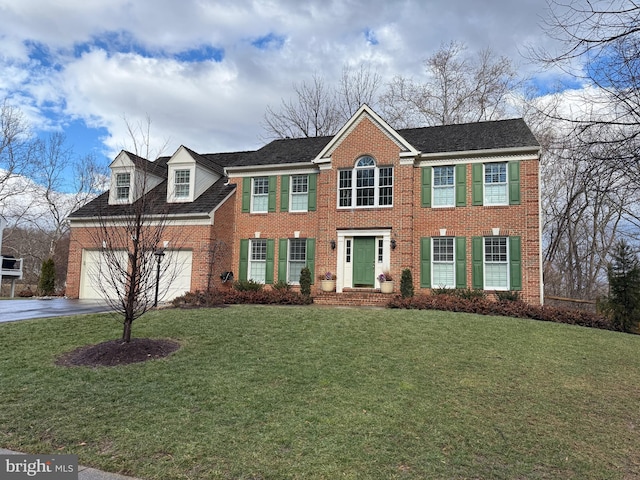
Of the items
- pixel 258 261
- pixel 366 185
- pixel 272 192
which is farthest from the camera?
pixel 272 192

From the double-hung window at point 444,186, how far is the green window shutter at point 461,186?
22 cm

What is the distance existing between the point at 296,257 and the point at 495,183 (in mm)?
8478

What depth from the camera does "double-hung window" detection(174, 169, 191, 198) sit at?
62.5 ft

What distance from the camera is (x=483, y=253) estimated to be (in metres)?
15.5

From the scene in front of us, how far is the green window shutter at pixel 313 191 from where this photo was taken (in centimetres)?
1776

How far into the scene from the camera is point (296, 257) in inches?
698

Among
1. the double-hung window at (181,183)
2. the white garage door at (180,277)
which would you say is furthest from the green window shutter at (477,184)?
the double-hung window at (181,183)

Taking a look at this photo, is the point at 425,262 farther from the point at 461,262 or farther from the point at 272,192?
the point at 272,192

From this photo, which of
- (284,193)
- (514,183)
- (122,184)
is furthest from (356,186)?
(122,184)

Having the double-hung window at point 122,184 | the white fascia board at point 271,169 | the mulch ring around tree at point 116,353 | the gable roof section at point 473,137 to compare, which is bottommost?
the mulch ring around tree at point 116,353

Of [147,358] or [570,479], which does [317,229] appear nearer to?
[147,358]

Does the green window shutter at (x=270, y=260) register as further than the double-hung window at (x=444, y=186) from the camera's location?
Yes

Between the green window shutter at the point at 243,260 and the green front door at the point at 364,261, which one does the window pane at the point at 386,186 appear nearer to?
the green front door at the point at 364,261

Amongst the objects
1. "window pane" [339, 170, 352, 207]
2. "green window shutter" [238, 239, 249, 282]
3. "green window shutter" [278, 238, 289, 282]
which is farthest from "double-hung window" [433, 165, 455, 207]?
"green window shutter" [238, 239, 249, 282]
